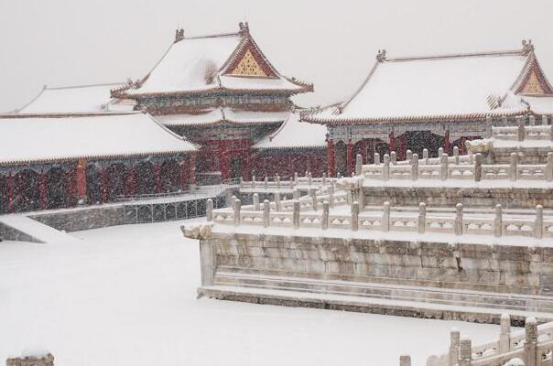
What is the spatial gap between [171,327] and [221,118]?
32.7 metres

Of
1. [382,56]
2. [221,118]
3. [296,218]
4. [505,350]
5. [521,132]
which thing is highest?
[382,56]

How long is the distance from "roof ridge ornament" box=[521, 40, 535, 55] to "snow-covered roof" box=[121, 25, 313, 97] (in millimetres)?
16477

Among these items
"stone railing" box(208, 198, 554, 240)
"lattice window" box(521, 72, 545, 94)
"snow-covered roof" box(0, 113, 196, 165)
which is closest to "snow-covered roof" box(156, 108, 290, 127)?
"snow-covered roof" box(0, 113, 196, 165)

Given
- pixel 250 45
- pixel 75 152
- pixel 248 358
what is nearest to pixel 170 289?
pixel 248 358

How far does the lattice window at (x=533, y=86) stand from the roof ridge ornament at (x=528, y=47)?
49.6 inches

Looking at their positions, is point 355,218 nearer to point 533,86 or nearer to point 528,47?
point 533,86

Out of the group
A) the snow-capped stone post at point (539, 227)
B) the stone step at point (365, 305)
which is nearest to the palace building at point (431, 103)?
the stone step at point (365, 305)

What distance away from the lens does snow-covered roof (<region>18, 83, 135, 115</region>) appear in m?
76.8

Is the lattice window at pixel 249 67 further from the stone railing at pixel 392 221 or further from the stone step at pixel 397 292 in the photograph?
the stone step at pixel 397 292

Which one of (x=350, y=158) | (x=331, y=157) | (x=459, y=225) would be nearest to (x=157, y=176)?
(x=331, y=157)

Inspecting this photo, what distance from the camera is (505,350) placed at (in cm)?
1931

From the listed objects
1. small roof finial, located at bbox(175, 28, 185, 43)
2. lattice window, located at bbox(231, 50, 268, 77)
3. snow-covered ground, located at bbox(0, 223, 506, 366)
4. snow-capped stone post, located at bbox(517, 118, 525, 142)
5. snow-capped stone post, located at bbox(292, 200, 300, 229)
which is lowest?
snow-covered ground, located at bbox(0, 223, 506, 366)

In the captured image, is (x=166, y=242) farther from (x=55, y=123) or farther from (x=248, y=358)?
(x=248, y=358)

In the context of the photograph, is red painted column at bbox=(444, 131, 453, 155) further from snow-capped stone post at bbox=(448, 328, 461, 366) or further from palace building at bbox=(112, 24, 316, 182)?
snow-capped stone post at bbox=(448, 328, 461, 366)
